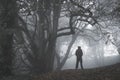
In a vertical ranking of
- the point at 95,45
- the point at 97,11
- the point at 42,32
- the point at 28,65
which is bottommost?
the point at 95,45

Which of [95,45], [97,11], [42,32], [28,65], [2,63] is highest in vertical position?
[97,11]

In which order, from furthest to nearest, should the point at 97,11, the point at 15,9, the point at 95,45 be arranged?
the point at 95,45
the point at 97,11
the point at 15,9

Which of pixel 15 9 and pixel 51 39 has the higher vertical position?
pixel 15 9

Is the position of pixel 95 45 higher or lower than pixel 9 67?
lower

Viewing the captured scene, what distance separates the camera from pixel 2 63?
55.4 ft

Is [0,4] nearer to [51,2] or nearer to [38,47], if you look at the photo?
[51,2]

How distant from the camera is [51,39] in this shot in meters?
22.0

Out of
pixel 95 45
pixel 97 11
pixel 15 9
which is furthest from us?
pixel 95 45

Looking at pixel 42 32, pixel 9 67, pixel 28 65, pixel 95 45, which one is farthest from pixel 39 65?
pixel 95 45

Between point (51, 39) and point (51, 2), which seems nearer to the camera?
point (51, 2)

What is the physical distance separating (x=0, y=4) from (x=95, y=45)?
42731 mm

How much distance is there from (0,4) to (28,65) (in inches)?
282

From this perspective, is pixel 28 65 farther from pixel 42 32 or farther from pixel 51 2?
pixel 51 2

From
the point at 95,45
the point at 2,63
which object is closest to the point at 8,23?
the point at 2,63
